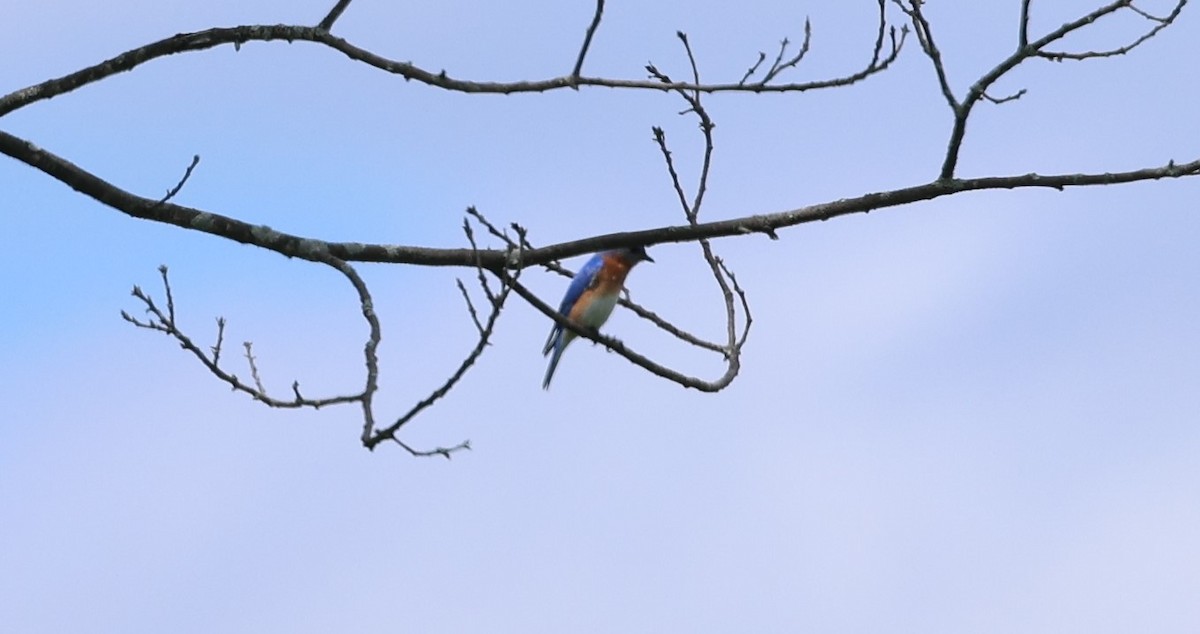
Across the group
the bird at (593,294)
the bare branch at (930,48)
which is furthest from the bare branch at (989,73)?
the bird at (593,294)

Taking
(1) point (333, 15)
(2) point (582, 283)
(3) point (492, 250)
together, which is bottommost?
(3) point (492, 250)

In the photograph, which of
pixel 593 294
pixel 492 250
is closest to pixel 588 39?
pixel 492 250

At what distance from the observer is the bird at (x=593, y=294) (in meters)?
10.2

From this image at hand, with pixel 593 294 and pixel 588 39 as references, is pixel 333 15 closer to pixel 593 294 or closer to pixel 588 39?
pixel 588 39

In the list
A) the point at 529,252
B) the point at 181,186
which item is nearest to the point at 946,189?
the point at 529,252

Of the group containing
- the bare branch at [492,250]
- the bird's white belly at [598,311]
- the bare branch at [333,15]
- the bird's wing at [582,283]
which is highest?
the bird's wing at [582,283]

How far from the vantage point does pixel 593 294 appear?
33.6ft

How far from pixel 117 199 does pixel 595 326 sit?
4.36m

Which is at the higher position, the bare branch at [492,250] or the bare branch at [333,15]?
the bare branch at [333,15]

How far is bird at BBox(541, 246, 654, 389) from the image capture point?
33.5ft

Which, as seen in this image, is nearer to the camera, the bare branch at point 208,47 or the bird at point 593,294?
the bare branch at point 208,47

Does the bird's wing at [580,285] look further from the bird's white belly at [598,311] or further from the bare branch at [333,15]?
the bare branch at [333,15]

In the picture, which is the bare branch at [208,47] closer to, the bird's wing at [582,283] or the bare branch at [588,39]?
the bare branch at [588,39]

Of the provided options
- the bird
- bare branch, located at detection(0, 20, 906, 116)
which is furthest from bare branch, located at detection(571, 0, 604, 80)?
the bird
